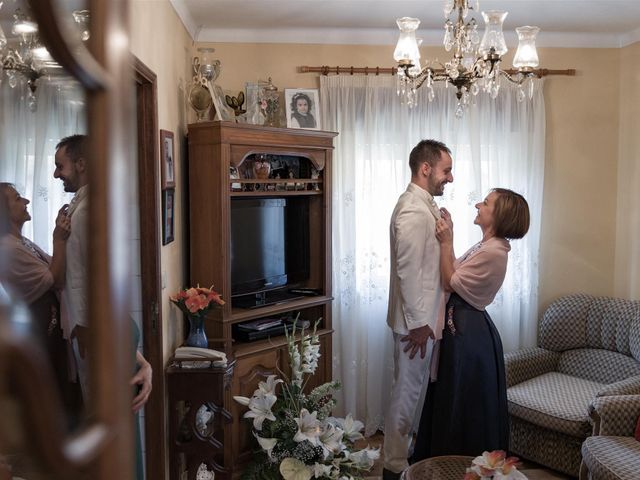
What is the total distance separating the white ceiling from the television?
108 centimetres

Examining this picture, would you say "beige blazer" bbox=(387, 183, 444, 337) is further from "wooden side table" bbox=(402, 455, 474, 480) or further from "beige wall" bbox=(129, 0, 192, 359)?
"beige wall" bbox=(129, 0, 192, 359)

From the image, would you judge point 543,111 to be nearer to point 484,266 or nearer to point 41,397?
point 484,266

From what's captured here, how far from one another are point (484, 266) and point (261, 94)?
1.70 meters

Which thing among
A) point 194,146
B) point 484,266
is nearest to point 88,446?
point 484,266

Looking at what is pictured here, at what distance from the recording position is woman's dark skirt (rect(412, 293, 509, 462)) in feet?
11.0

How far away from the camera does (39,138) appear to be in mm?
576

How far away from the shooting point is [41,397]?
0.32 meters

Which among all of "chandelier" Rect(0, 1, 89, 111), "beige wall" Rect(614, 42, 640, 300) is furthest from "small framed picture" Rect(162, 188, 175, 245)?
"beige wall" Rect(614, 42, 640, 300)

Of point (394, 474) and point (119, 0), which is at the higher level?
point (119, 0)

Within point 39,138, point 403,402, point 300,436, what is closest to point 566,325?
point 403,402

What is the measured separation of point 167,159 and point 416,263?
4.30 feet

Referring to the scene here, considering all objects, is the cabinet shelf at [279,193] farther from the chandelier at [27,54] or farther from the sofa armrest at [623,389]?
the chandelier at [27,54]

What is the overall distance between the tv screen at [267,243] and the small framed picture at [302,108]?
491mm

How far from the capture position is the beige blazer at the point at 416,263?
3.42m
